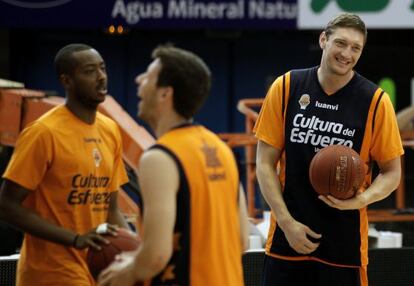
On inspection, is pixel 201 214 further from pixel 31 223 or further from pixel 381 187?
pixel 381 187

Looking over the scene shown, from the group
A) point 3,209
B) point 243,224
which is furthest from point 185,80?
point 3,209

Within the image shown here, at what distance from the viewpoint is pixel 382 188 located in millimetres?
4996

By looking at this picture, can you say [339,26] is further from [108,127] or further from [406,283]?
[406,283]

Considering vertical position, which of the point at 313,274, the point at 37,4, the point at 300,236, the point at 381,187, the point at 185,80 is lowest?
the point at 313,274

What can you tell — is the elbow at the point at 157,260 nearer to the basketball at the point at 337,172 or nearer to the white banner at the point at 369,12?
the basketball at the point at 337,172

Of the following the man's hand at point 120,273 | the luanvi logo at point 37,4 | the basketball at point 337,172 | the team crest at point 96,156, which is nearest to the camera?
the man's hand at point 120,273

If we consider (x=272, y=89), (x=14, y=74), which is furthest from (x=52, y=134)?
(x=14, y=74)

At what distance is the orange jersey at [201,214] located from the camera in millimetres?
3607

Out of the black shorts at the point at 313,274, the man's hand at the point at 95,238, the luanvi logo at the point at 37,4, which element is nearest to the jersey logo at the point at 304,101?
the black shorts at the point at 313,274

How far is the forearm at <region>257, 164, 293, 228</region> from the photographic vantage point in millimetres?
5023

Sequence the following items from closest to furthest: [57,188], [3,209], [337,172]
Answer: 1. [3,209]
2. [57,188]
3. [337,172]

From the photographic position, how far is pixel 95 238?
164 inches

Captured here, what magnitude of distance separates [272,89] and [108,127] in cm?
99

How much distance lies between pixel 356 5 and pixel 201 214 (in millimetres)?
8432
